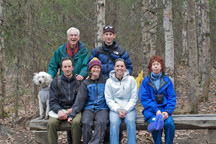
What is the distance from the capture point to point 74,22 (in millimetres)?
13250

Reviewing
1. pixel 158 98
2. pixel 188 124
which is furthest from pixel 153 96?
pixel 188 124

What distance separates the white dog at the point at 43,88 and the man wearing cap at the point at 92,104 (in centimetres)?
60

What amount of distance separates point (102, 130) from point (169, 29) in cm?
436

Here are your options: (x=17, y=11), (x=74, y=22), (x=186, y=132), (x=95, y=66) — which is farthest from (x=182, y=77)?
(x=95, y=66)

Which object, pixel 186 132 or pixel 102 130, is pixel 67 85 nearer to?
pixel 102 130

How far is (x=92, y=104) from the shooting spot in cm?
477

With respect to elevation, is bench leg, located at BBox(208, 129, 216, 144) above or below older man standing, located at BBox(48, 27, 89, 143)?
below

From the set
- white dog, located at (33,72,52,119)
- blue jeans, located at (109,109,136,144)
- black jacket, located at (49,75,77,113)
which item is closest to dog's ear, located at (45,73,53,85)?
white dog, located at (33,72,52,119)

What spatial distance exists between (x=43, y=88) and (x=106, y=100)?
4.05 feet

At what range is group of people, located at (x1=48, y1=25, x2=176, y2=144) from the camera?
449 cm

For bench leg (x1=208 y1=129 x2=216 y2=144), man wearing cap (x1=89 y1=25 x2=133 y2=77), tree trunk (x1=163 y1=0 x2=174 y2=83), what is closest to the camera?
bench leg (x1=208 y1=129 x2=216 y2=144)

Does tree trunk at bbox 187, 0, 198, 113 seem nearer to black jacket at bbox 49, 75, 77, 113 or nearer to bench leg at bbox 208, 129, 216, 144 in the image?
bench leg at bbox 208, 129, 216, 144

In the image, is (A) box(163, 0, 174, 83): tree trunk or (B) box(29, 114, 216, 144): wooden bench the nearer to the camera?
(B) box(29, 114, 216, 144): wooden bench

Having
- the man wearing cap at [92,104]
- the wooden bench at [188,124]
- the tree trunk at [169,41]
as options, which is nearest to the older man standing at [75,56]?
the man wearing cap at [92,104]
